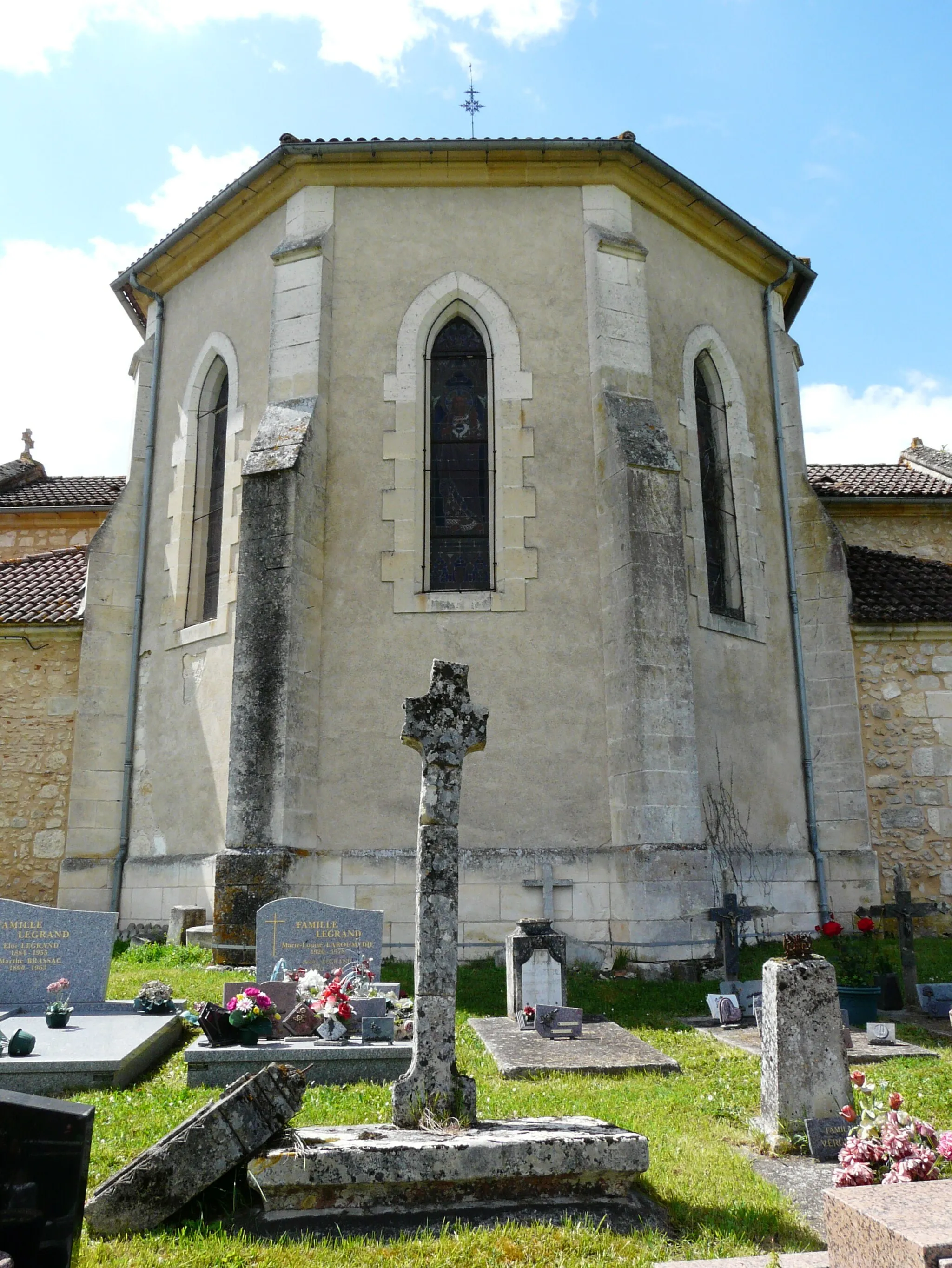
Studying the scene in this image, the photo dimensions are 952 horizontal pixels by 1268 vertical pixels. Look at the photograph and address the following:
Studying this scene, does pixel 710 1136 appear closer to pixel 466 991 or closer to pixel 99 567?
pixel 466 991

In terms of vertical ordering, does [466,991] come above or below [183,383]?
below

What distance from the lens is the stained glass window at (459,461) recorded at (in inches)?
458

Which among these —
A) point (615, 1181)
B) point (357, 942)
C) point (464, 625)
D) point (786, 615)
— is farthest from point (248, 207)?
point (615, 1181)

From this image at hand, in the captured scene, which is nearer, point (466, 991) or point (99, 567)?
point (466, 991)

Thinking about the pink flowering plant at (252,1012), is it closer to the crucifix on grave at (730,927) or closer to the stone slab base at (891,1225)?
the stone slab base at (891,1225)

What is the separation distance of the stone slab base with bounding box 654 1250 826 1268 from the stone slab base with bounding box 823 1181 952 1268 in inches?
8.3

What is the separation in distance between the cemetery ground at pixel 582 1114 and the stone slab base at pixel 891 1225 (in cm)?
88

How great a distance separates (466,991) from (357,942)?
1.90 meters

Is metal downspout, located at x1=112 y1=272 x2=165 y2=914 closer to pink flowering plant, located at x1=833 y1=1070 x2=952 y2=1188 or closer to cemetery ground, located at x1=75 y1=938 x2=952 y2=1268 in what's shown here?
cemetery ground, located at x1=75 y1=938 x2=952 y2=1268

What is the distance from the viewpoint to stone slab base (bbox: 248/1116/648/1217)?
3859 mm

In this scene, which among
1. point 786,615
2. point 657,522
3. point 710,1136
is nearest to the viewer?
point 710,1136

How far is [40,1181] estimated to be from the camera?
3.34 metres

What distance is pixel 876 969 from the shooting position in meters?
8.96

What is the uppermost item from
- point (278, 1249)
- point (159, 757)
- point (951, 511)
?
point (951, 511)
